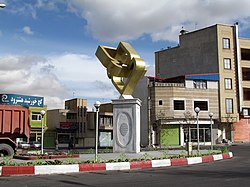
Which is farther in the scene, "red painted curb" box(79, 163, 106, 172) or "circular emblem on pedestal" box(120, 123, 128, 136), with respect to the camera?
"circular emblem on pedestal" box(120, 123, 128, 136)

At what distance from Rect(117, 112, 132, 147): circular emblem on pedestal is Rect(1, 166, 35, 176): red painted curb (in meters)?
10.4

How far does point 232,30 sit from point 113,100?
120 feet

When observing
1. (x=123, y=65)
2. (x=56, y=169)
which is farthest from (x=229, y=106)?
(x=56, y=169)

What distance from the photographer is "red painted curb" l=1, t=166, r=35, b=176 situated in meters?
13.0

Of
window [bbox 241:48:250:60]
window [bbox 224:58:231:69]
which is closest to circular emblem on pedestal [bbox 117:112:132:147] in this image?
window [bbox 224:58:231:69]

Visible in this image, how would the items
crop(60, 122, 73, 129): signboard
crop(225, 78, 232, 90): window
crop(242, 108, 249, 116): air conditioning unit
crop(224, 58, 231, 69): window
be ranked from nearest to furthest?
1. crop(225, 78, 232, 90): window
2. crop(224, 58, 231, 69): window
3. crop(242, 108, 249, 116): air conditioning unit
4. crop(60, 122, 73, 129): signboard

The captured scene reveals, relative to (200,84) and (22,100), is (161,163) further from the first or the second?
(22,100)

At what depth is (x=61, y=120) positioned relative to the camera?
56.5m

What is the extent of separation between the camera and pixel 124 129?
23.4m

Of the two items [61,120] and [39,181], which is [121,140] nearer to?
[39,181]

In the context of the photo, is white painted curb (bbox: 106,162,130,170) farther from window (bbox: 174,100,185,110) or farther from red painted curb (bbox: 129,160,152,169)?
window (bbox: 174,100,185,110)

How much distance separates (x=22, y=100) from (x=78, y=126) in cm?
933

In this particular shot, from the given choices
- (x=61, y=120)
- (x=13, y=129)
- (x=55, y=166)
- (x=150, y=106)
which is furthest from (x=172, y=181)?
(x=61, y=120)

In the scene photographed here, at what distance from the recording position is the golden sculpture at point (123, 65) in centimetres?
2298
